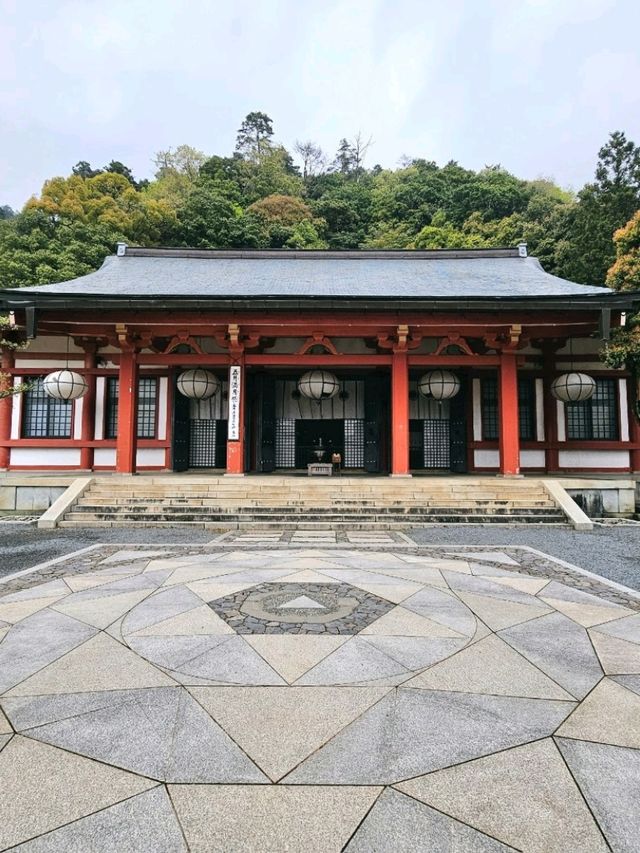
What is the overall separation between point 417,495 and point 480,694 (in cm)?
757

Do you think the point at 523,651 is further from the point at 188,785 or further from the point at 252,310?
the point at 252,310

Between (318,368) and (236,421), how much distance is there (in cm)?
322

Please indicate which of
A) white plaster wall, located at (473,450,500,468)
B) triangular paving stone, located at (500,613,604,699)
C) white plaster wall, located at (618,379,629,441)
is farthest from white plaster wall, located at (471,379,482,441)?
triangular paving stone, located at (500,613,604,699)

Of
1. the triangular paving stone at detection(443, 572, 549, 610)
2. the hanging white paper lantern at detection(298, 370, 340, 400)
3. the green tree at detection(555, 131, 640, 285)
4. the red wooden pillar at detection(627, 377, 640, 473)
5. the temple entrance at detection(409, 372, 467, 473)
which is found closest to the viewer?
the triangular paving stone at detection(443, 572, 549, 610)

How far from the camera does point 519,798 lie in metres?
1.81

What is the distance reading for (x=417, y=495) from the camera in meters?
10.1

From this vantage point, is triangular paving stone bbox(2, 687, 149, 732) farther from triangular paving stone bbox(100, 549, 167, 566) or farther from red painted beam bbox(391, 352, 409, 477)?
red painted beam bbox(391, 352, 409, 477)

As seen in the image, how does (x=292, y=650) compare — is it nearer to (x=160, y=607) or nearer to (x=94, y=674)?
(x=94, y=674)

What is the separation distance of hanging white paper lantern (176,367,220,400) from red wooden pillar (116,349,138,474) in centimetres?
144

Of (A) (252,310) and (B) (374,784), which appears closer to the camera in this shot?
(B) (374,784)

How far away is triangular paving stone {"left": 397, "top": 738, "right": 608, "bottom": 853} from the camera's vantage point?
1.62 metres

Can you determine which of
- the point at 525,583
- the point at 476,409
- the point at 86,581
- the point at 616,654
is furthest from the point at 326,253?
the point at 616,654

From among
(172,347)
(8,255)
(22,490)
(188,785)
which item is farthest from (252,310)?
(8,255)

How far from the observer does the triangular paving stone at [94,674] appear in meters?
2.65
